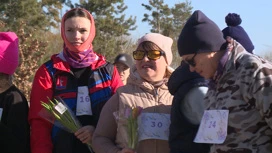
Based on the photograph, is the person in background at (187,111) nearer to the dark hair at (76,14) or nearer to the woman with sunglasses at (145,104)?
the woman with sunglasses at (145,104)

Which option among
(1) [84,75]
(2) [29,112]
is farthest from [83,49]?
(2) [29,112]

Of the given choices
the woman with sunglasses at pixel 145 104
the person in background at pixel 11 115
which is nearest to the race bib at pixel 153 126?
the woman with sunglasses at pixel 145 104

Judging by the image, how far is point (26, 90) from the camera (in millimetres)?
16500

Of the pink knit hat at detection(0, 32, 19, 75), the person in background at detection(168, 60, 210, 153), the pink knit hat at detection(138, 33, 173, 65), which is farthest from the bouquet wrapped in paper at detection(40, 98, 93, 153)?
the person in background at detection(168, 60, 210, 153)

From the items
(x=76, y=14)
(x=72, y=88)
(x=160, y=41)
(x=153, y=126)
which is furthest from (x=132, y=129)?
(x=76, y=14)

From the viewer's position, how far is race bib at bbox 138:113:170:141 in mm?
4398

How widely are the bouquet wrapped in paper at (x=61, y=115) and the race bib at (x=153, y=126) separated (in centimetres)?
65

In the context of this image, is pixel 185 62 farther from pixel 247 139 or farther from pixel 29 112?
pixel 29 112

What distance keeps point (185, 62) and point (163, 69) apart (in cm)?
52

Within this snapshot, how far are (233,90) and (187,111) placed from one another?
0.69 meters

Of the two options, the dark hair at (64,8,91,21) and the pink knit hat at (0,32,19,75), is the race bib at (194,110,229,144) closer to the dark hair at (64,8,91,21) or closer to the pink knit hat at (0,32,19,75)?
the dark hair at (64,8,91,21)

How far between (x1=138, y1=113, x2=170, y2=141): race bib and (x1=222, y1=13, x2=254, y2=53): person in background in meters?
0.88

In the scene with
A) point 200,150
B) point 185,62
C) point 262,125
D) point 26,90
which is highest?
point 185,62

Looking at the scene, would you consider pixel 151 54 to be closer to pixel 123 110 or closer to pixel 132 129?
pixel 123 110
